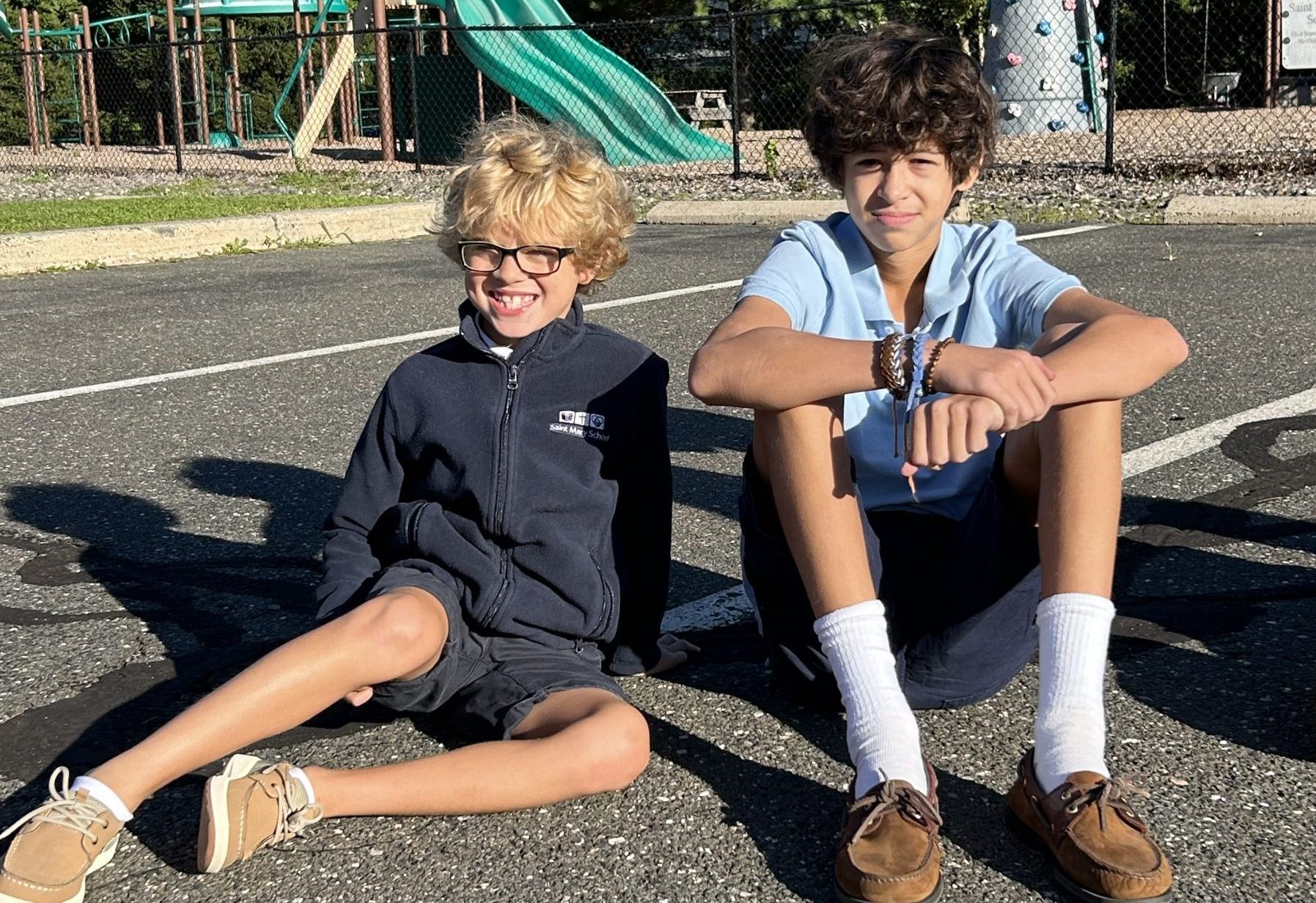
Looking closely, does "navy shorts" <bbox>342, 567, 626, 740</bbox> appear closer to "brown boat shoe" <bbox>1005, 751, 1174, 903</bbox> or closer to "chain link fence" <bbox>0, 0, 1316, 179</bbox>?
"brown boat shoe" <bbox>1005, 751, 1174, 903</bbox>

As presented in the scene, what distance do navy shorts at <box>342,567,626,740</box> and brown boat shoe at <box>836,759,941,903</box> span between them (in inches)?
24.1

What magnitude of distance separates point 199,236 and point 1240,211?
23.2ft

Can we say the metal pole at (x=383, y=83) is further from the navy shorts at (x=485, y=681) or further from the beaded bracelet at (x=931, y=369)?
the beaded bracelet at (x=931, y=369)

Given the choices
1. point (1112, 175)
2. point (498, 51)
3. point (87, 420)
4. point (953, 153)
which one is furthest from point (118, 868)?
point (498, 51)

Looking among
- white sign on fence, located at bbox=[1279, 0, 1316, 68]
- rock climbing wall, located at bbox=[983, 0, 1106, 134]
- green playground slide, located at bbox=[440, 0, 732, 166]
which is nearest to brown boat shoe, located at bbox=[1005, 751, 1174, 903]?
white sign on fence, located at bbox=[1279, 0, 1316, 68]

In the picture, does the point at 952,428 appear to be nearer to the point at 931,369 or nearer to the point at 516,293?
the point at 931,369

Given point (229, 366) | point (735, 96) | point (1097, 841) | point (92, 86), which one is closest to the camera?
point (1097, 841)

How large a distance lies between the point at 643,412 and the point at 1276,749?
4.20ft

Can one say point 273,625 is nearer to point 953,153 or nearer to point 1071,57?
point 953,153

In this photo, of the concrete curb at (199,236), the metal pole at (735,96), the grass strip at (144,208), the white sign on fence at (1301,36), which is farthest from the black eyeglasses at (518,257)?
the white sign on fence at (1301,36)

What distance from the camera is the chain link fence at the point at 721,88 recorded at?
652 inches

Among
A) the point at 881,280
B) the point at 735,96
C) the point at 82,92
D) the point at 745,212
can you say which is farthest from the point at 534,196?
the point at 82,92

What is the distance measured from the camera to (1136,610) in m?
3.46

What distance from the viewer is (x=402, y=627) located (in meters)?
2.67
